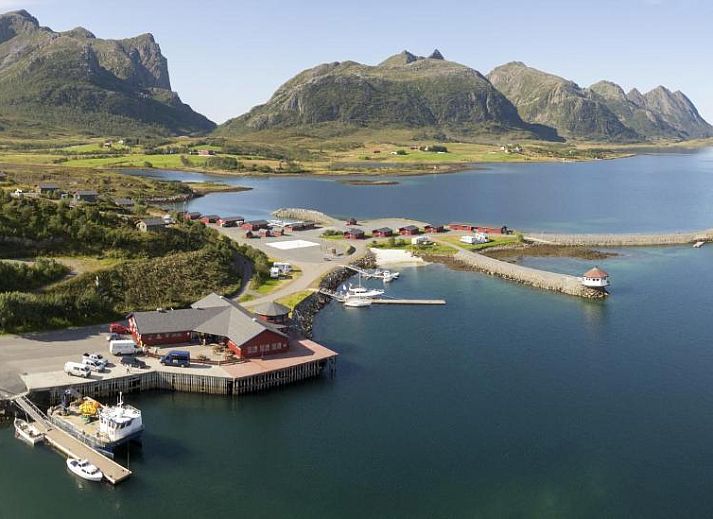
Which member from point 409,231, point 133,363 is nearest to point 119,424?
point 133,363

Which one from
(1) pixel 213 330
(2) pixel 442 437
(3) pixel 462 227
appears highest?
(3) pixel 462 227

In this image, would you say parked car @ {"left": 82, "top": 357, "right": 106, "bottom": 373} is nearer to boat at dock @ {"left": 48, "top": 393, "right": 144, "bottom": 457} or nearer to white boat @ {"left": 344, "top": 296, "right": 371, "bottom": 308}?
boat at dock @ {"left": 48, "top": 393, "right": 144, "bottom": 457}

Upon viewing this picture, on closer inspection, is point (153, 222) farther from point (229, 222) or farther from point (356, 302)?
point (229, 222)

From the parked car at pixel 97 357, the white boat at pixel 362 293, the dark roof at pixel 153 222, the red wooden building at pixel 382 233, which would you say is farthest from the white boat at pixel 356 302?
the red wooden building at pixel 382 233

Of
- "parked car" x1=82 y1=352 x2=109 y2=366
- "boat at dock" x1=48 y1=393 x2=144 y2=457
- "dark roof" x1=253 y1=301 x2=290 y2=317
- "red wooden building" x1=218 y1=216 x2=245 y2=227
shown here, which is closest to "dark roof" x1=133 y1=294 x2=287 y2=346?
"dark roof" x1=253 y1=301 x2=290 y2=317

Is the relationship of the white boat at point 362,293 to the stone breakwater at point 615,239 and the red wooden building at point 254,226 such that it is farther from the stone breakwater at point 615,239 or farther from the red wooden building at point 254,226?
the stone breakwater at point 615,239
